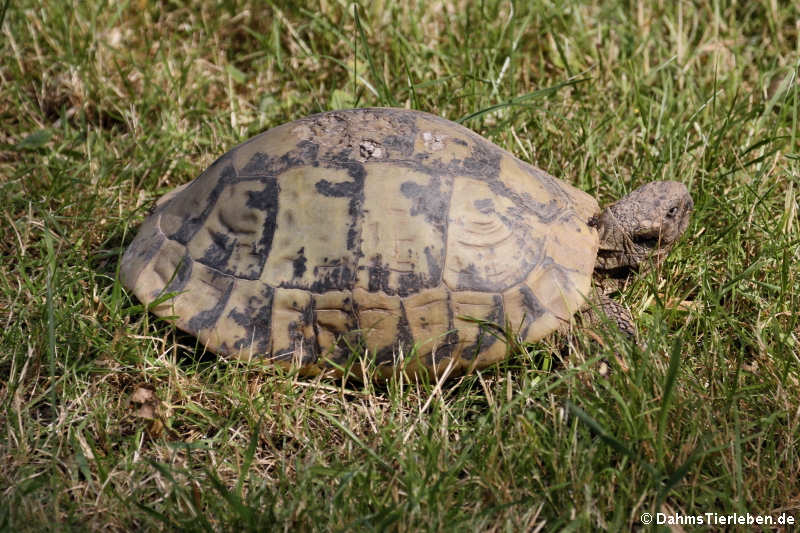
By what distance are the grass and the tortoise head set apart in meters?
0.15

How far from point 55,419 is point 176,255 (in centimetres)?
87

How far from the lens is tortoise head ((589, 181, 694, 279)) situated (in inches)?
137

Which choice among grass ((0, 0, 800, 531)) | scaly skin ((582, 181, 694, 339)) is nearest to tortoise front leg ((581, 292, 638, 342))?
scaly skin ((582, 181, 694, 339))

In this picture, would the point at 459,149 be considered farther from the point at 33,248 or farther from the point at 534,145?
the point at 33,248

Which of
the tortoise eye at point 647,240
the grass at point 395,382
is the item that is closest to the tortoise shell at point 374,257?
→ the grass at point 395,382

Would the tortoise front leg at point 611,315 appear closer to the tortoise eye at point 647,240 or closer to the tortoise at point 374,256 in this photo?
the tortoise at point 374,256

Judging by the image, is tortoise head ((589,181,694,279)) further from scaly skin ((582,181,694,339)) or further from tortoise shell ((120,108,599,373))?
tortoise shell ((120,108,599,373))

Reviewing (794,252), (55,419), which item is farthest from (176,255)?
(794,252)

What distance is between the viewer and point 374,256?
3.05 meters

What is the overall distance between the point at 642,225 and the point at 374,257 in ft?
4.31

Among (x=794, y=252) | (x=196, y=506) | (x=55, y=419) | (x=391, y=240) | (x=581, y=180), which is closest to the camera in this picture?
(x=196, y=506)

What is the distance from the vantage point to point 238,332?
10.4 feet

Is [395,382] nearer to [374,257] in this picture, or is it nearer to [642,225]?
[374,257]

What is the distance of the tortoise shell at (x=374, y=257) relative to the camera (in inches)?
121
